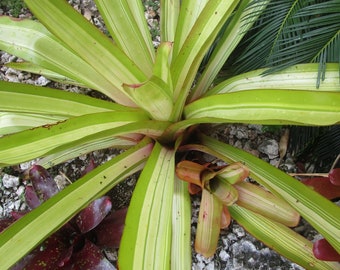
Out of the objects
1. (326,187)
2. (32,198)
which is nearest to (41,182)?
(32,198)

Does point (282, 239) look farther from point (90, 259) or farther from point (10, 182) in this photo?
point (10, 182)

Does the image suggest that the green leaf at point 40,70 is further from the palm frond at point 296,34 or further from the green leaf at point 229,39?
the palm frond at point 296,34

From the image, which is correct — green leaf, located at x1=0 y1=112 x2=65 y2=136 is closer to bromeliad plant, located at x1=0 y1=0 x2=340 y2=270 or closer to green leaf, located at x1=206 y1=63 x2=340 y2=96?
bromeliad plant, located at x1=0 y1=0 x2=340 y2=270

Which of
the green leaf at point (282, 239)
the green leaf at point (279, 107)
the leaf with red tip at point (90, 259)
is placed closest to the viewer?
the green leaf at point (279, 107)

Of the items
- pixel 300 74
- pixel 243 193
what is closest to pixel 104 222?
pixel 243 193

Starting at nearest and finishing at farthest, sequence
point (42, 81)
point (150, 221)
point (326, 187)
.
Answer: point (150, 221), point (326, 187), point (42, 81)

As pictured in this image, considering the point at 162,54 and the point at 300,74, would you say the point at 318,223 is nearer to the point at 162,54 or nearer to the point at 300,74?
the point at 300,74

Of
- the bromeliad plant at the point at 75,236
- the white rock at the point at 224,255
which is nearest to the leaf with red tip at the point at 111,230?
the bromeliad plant at the point at 75,236
